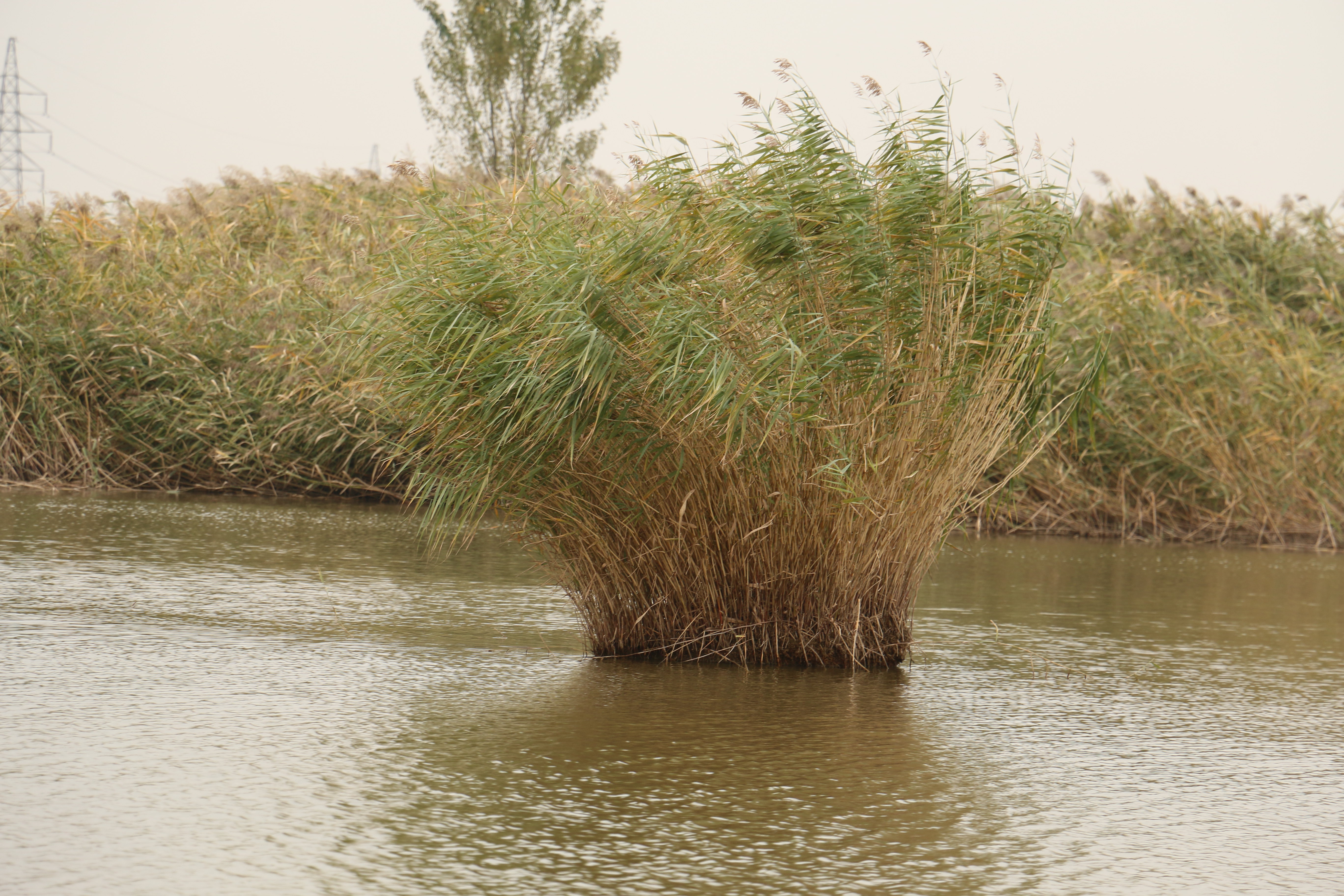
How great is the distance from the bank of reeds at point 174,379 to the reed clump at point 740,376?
6364mm

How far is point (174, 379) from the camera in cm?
1270

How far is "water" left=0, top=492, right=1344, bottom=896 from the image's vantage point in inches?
122

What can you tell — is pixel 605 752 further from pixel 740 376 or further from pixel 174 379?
pixel 174 379

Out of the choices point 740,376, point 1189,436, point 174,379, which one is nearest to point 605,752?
point 740,376

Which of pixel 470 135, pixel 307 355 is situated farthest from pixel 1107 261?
pixel 470 135

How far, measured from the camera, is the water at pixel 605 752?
3111mm

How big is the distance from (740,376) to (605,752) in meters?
1.66

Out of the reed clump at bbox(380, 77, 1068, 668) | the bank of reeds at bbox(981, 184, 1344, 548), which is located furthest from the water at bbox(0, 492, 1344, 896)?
the bank of reeds at bbox(981, 184, 1344, 548)

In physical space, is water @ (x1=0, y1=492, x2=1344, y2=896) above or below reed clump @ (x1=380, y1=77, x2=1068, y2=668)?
below

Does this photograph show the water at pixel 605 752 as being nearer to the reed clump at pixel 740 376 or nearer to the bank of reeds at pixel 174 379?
the reed clump at pixel 740 376

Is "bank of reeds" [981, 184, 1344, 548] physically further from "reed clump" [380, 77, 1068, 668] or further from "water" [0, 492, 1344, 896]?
"reed clump" [380, 77, 1068, 668]

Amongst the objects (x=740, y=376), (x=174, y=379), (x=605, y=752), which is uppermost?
(x=174, y=379)

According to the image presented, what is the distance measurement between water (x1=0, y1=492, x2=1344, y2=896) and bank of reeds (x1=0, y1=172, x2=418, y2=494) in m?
4.88

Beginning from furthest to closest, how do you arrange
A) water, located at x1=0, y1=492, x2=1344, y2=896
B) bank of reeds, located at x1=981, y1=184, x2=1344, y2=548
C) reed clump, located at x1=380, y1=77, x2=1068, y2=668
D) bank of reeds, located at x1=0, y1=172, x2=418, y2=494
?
bank of reeds, located at x1=0, y1=172, x2=418, y2=494 < bank of reeds, located at x1=981, y1=184, x2=1344, y2=548 < reed clump, located at x1=380, y1=77, x2=1068, y2=668 < water, located at x1=0, y1=492, x2=1344, y2=896
